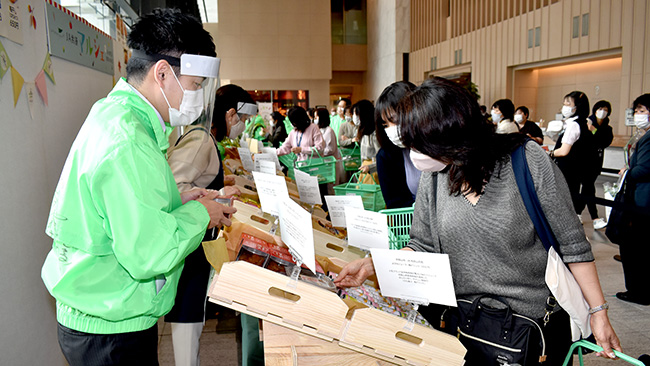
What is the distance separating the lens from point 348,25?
24875 millimetres

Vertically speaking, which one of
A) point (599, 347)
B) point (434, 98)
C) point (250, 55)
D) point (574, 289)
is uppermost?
point (250, 55)

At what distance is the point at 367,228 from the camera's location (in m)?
1.93

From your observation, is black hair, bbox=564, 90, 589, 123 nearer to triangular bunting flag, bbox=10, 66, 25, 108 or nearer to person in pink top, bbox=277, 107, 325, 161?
person in pink top, bbox=277, 107, 325, 161

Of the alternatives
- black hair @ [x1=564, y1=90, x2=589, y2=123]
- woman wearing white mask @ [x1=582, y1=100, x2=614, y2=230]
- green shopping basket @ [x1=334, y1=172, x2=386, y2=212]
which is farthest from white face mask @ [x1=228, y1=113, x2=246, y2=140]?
woman wearing white mask @ [x1=582, y1=100, x2=614, y2=230]

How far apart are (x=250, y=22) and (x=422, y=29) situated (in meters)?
7.30

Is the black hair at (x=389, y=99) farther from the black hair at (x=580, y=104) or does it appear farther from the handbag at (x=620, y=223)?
the black hair at (x=580, y=104)

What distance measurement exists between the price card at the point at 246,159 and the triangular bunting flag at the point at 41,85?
84.2 inches

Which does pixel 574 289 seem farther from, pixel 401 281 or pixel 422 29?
pixel 422 29

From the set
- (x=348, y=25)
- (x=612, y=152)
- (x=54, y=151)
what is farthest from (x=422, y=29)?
(x=54, y=151)

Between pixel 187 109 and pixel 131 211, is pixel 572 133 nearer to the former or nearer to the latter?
pixel 187 109

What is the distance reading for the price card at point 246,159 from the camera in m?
4.28

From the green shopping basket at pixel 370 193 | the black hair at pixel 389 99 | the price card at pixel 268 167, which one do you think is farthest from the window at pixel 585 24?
the black hair at pixel 389 99

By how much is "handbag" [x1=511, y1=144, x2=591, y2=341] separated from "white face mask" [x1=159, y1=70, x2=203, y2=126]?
3.37 feet

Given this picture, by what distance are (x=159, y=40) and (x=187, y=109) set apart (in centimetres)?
23
